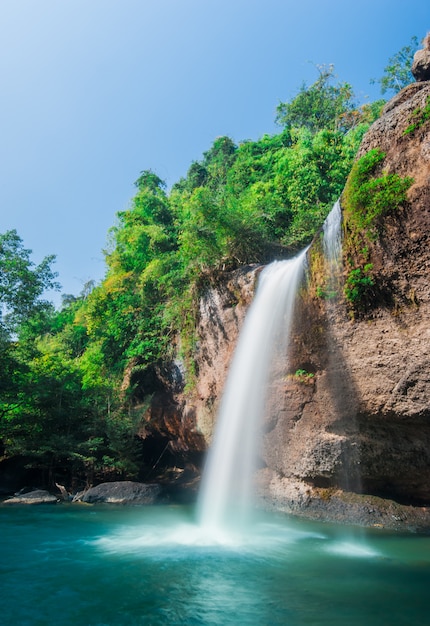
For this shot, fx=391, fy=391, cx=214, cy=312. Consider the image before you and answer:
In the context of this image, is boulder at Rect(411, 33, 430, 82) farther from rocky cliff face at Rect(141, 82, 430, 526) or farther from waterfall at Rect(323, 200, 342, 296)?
waterfall at Rect(323, 200, 342, 296)

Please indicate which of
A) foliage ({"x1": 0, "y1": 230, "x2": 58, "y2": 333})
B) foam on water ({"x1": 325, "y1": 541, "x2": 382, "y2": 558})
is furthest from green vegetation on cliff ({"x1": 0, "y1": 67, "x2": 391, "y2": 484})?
foam on water ({"x1": 325, "y1": 541, "x2": 382, "y2": 558})

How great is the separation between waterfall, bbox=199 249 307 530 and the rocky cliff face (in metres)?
0.41

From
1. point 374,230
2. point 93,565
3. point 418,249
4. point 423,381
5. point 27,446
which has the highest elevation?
point 374,230

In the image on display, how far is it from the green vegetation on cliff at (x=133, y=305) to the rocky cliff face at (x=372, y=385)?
16.0ft

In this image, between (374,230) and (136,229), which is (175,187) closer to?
(136,229)

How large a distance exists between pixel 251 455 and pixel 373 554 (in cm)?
474

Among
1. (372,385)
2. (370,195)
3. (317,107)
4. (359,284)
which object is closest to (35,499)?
(372,385)

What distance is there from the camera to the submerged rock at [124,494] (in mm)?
12438

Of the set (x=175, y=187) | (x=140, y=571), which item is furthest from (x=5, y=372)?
(x=175, y=187)

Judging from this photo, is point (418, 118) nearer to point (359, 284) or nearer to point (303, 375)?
point (359, 284)

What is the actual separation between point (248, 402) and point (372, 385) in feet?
12.1

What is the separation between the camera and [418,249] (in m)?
8.34

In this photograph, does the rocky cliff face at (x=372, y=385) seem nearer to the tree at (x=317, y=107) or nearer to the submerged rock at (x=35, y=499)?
the submerged rock at (x=35, y=499)

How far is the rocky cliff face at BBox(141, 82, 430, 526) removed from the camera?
A: 27.5 ft
